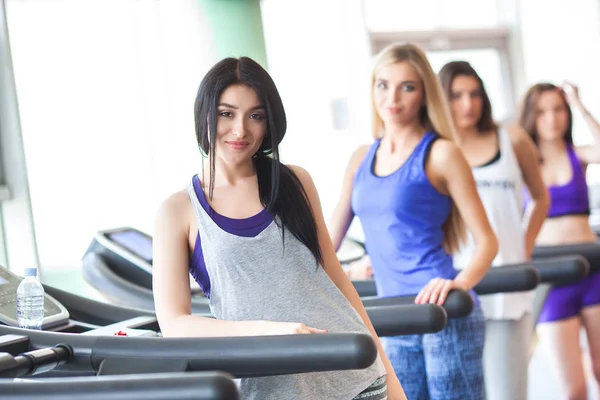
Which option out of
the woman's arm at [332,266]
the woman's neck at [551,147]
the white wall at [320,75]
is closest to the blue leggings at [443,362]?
the woman's arm at [332,266]

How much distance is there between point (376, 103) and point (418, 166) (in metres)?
0.26

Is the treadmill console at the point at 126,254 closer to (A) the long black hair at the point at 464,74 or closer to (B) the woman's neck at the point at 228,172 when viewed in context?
(A) the long black hair at the point at 464,74

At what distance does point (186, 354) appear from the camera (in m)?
1.53

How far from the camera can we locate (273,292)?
156cm

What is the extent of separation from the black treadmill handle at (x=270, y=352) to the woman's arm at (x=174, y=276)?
4cm

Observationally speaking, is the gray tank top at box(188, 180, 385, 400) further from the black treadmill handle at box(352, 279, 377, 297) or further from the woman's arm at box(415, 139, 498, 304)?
the black treadmill handle at box(352, 279, 377, 297)

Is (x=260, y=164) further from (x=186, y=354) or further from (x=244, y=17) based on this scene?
(x=244, y=17)

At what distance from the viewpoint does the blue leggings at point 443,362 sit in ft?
7.31

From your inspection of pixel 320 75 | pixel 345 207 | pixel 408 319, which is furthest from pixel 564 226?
pixel 320 75

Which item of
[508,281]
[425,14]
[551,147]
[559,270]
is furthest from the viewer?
[425,14]

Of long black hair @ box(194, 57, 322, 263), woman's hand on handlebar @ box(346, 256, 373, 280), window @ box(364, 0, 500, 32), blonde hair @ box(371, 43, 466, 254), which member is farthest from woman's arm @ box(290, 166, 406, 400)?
window @ box(364, 0, 500, 32)

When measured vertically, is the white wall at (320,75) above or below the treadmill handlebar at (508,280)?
above

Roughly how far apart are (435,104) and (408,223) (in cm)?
34

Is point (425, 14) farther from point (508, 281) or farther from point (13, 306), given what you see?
point (13, 306)
